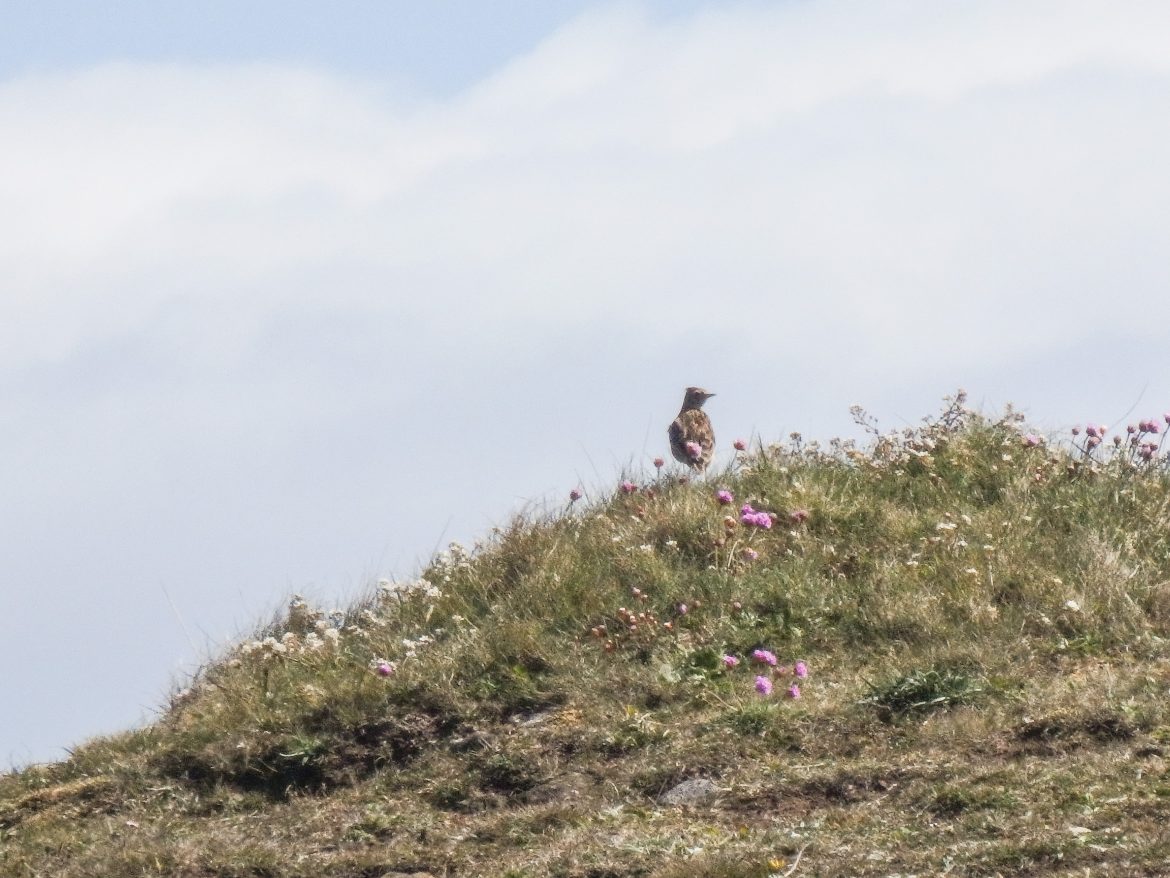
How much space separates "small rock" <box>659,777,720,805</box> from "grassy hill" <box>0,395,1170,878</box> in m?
0.02

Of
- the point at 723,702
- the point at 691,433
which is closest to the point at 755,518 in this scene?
the point at 723,702

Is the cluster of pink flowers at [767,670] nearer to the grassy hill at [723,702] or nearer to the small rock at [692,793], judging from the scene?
the grassy hill at [723,702]

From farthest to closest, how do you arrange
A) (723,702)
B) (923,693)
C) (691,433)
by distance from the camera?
(691,433)
(723,702)
(923,693)

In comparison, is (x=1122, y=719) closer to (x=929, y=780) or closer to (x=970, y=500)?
(x=929, y=780)

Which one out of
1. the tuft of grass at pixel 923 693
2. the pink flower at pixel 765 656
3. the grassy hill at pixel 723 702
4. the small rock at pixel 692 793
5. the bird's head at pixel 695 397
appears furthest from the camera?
the bird's head at pixel 695 397

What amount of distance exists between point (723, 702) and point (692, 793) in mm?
1177

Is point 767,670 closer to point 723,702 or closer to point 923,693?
point 723,702

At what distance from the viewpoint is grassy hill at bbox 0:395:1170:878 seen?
6449mm

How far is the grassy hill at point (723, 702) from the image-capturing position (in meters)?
6.45

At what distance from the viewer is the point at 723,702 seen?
832 centimetres

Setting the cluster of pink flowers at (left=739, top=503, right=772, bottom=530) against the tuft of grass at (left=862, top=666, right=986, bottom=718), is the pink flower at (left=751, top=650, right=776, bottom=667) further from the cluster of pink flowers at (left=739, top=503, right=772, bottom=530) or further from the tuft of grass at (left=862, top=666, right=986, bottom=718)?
the cluster of pink flowers at (left=739, top=503, right=772, bottom=530)

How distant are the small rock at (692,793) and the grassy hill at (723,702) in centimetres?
2

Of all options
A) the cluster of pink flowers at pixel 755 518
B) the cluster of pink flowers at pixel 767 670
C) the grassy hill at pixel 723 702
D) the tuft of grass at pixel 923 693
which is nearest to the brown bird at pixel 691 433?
the grassy hill at pixel 723 702

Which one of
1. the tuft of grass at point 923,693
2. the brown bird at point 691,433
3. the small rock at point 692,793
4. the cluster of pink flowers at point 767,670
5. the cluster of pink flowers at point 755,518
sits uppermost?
the brown bird at point 691,433
